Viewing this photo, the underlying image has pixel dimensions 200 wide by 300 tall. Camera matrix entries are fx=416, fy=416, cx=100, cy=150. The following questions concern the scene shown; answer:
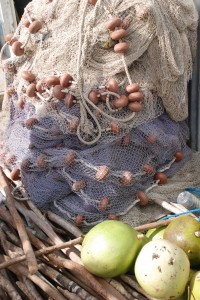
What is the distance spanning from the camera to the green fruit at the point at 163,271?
5.94ft

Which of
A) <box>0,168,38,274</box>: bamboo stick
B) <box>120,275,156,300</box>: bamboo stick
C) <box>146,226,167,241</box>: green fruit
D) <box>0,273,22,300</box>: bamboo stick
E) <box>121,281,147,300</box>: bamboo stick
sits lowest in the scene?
<box>121,281,147,300</box>: bamboo stick

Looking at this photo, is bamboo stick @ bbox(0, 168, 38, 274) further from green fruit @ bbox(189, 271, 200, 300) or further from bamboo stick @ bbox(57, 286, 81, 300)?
green fruit @ bbox(189, 271, 200, 300)

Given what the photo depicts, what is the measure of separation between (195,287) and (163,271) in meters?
0.18

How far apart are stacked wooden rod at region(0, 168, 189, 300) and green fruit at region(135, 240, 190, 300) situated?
0.17 meters

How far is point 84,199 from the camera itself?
2676 mm

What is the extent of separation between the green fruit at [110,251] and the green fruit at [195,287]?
11.9 inches

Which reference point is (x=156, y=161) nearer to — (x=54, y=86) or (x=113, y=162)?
(x=113, y=162)

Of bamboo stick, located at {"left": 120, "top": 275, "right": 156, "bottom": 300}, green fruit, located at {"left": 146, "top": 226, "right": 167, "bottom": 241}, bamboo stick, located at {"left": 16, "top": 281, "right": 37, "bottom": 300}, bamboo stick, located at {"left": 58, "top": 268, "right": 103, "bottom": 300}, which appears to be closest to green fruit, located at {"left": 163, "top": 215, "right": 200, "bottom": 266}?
green fruit, located at {"left": 146, "top": 226, "right": 167, "bottom": 241}

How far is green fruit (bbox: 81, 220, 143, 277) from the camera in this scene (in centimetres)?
198

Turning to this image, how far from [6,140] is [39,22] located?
912 millimetres

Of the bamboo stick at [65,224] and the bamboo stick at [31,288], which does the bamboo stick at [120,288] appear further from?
the bamboo stick at [65,224]

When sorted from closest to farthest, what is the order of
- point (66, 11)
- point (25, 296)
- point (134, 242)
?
point (134, 242), point (25, 296), point (66, 11)

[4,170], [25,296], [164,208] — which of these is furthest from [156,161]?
[25,296]

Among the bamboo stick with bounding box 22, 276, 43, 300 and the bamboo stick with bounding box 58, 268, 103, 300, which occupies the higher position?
the bamboo stick with bounding box 22, 276, 43, 300
